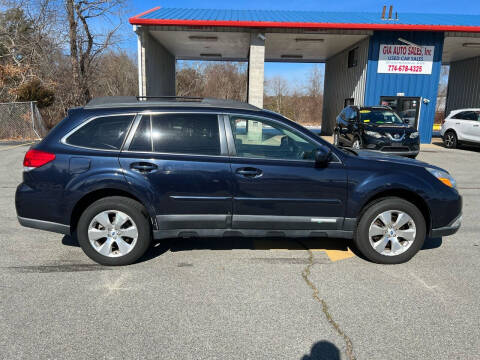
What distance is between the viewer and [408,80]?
16.3 metres

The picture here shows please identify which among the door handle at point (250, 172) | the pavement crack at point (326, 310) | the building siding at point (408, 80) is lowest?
the pavement crack at point (326, 310)

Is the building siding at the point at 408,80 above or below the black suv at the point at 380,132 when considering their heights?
above

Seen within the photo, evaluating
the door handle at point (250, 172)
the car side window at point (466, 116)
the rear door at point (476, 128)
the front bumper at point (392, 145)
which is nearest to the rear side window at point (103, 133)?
the door handle at point (250, 172)

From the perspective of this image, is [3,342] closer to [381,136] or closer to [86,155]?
[86,155]

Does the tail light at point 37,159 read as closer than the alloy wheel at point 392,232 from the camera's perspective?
Yes

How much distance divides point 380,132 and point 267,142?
26.8ft

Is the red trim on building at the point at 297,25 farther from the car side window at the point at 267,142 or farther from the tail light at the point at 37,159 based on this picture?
the tail light at the point at 37,159

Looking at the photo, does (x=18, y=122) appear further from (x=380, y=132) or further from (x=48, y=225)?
(x=380, y=132)

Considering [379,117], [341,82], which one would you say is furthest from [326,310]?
[341,82]

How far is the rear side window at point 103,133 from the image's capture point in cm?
368

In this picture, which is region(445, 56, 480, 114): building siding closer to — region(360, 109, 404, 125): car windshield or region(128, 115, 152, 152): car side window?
region(360, 109, 404, 125): car windshield

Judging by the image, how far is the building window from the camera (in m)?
17.7

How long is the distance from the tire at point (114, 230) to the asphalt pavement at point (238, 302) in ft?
0.50

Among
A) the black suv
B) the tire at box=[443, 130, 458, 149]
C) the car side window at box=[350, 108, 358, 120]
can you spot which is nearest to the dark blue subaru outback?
the black suv
